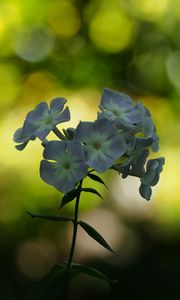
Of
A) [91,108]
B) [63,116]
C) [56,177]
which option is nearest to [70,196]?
[56,177]

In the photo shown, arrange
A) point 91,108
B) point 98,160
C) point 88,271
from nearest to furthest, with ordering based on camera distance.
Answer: point 98,160, point 88,271, point 91,108

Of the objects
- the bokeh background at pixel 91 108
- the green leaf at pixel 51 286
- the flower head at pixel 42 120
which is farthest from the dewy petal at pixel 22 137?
the bokeh background at pixel 91 108

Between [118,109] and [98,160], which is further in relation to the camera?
[118,109]

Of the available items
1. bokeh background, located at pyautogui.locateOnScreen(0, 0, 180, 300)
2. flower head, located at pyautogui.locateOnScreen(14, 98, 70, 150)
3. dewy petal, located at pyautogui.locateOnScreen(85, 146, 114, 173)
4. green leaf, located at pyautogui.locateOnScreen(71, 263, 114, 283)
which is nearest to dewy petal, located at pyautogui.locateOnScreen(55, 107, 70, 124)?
flower head, located at pyautogui.locateOnScreen(14, 98, 70, 150)

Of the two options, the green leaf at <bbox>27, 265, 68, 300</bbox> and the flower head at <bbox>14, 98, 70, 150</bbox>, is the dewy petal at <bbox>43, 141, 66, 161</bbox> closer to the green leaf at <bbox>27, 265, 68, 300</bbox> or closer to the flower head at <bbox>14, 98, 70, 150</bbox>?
the flower head at <bbox>14, 98, 70, 150</bbox>

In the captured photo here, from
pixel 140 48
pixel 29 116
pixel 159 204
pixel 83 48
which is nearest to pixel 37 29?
pixel 83 48

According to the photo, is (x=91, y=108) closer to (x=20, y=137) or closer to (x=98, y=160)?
(x=20, y=137)
